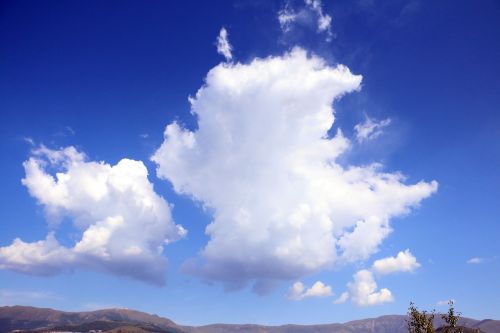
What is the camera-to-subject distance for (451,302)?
79000mm

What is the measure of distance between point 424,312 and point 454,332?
21.5ft

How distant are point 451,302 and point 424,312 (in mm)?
5703

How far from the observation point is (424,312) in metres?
79.9

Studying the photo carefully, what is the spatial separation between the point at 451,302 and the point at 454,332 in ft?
19.3

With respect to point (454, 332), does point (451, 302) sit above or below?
above

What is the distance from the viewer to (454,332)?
7831 centimetres
